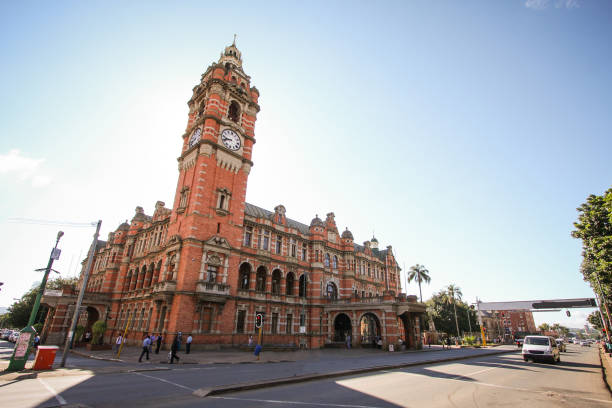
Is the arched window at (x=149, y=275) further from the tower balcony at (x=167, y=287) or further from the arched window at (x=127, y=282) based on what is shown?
the tower balcony at (x=167, y=287)

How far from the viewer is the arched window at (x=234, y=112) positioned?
126 feet

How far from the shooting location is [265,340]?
3303cm

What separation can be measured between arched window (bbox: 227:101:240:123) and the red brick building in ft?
0.60

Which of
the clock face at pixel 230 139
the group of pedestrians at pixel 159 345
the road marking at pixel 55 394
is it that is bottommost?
the road marking at pixel 55 394

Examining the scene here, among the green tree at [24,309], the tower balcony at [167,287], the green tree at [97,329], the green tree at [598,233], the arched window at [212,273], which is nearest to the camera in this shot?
the green tree at [598,233]

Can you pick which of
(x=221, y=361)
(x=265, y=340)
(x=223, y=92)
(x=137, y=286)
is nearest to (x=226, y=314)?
(x=265, y=340)

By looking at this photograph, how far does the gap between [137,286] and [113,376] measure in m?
26.0

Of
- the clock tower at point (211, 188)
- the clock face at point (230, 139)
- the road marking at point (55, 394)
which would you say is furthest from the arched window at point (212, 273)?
the road marking at point (55, 394)

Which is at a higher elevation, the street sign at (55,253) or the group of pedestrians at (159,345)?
the street sign at (55,253)

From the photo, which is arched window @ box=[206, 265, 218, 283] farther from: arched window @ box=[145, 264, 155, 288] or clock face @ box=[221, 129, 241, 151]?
clock face @ box=[221, 129, 241, 151]

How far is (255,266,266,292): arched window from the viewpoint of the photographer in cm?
3569

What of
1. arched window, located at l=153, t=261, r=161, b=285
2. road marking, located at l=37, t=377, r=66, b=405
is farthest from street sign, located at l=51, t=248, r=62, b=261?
arched window, located at l=153, t=261, r=161, b=285

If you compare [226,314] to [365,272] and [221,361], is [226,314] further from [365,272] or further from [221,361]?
[365,272]

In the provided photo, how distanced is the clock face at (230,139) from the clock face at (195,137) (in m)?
2.85
